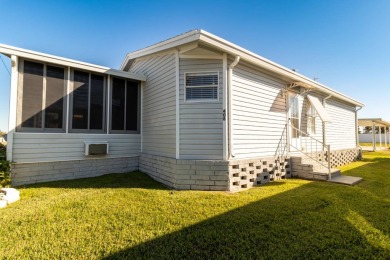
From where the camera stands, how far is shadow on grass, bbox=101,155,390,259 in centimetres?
227

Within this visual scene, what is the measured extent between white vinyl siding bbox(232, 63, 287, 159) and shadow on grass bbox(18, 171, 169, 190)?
258 centimetres

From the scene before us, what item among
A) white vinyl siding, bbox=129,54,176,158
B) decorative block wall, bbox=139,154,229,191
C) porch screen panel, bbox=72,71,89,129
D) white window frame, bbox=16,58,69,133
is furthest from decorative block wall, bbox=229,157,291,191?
white window frame, bbox=16,58,69,133

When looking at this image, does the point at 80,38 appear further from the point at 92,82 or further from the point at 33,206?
the point at 33,206

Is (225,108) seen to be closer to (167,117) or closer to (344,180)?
(167,117)

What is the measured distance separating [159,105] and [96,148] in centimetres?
239

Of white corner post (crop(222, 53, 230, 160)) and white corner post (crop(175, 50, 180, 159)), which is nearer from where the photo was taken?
white corner post (crop(222, 53, 230, 160))

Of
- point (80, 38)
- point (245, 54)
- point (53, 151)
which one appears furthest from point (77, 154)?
point (80, 38)

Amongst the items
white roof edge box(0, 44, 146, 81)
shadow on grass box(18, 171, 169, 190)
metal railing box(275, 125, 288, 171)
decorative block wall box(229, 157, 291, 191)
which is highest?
white roof edge box(0, 44, 146, 81)

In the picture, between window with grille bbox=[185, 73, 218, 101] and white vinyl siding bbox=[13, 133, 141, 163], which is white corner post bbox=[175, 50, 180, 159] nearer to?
window with grille bbox=[185, 73, 218, 101]

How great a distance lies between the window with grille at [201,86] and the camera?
5.07 metres

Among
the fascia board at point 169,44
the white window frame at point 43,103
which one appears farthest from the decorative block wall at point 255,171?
the white window frame at point 43,103

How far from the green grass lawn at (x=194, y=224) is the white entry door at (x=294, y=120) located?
254 cm

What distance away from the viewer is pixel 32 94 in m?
5.14

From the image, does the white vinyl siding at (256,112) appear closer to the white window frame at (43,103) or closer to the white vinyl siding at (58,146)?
the white vinyl siding at (58,146)
